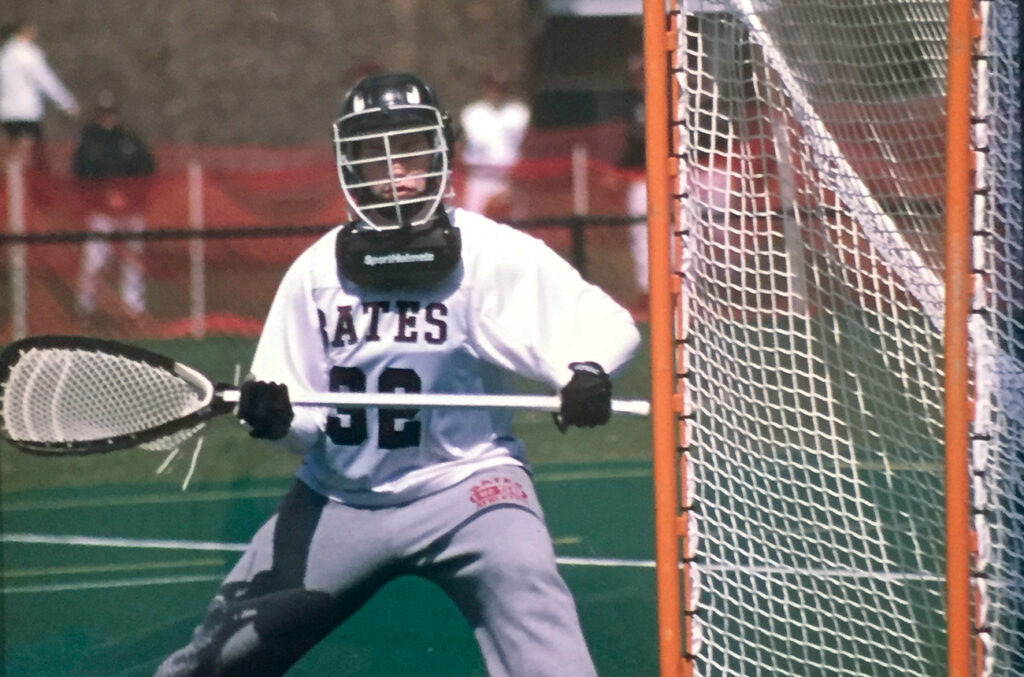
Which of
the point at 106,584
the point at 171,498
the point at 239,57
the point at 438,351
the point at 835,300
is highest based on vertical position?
the point at 239,57

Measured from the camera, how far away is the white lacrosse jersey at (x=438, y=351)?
384 cm

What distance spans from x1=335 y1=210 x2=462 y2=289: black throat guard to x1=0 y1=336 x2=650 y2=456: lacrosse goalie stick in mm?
279

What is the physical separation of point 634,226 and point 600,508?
12.6 ft

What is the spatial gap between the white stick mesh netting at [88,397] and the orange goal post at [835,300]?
3.94ft

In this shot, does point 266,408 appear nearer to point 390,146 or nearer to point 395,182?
point 395,182

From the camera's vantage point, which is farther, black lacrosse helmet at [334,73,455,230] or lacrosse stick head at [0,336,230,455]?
black lacrosse helmet at [334,73,455,230]

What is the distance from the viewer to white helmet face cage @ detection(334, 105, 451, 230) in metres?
3.92

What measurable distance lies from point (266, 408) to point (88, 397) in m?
0.52

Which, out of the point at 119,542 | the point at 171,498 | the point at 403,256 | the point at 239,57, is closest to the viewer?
the point at 403,256

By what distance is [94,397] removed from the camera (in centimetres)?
391

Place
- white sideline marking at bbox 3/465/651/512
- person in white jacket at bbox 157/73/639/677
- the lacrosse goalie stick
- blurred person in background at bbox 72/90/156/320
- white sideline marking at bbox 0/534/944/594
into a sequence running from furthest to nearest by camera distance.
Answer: blurred person in background at bbox 72/90/156/320, white sideline marking at bbox 3/465/651/512, white sideline marking at bbox 0/534/944/594, the lacrosse goalie stick, person in white jacket at bbox 157/73/639/677

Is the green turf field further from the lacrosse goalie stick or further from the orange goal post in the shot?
the lacrosse goalie stick

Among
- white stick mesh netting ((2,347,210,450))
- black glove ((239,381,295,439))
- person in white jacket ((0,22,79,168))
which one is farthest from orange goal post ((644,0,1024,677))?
person in white jacket ((0,22,79,168))

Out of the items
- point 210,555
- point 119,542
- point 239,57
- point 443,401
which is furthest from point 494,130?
point 443,401
